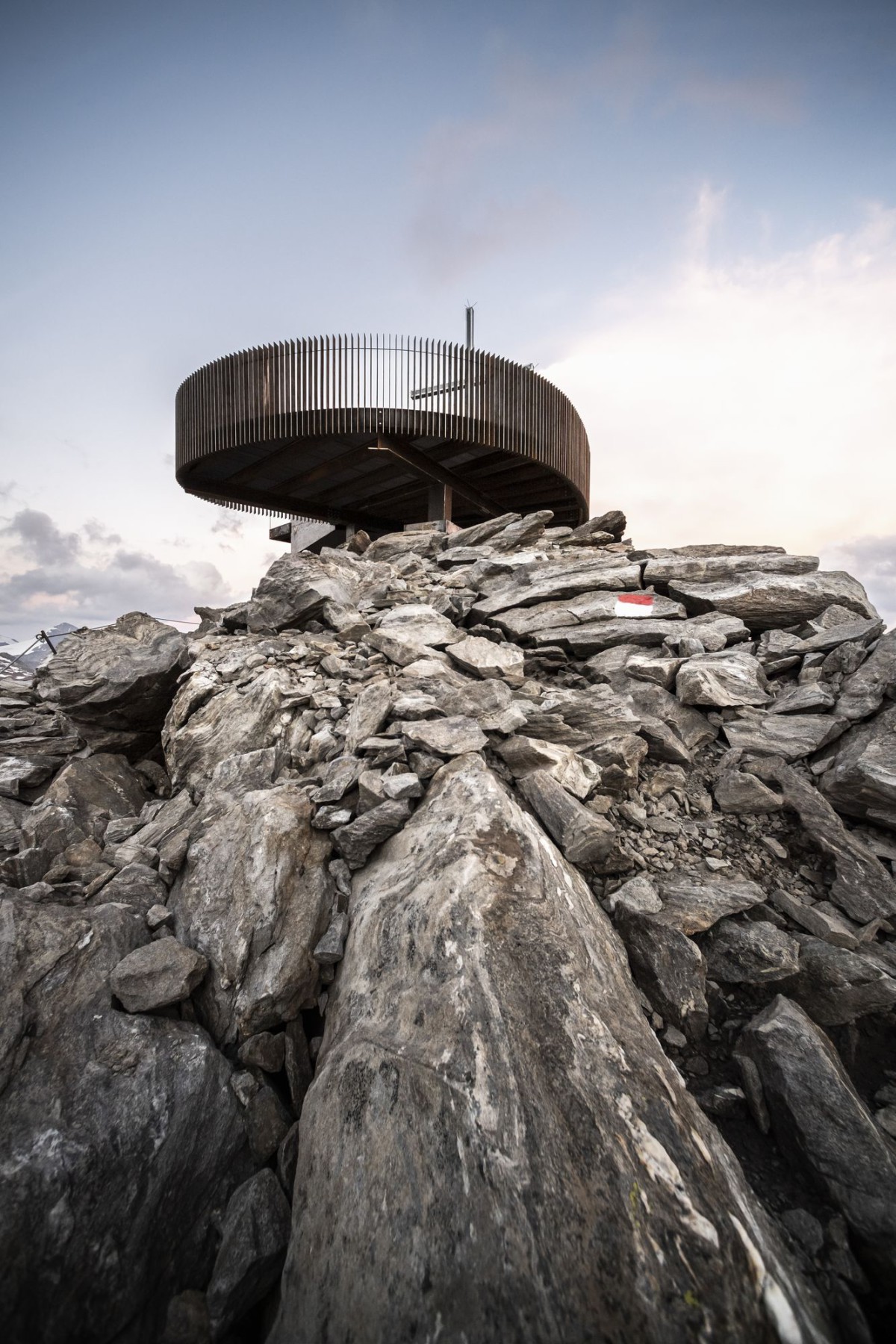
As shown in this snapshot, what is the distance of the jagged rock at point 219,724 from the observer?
209 inches

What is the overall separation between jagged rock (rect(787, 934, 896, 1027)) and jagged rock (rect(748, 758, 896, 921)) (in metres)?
0.45

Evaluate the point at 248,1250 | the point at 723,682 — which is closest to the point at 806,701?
the point at 723,682

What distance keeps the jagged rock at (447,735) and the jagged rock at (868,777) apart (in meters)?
2.89

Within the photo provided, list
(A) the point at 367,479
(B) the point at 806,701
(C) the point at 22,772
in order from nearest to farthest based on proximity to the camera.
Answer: (B) the point at 806,701 → (C) the point at 22,772 → (A) the point at 367,479

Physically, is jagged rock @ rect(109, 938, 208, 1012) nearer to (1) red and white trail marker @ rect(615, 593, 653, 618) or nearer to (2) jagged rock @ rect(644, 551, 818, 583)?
(1) red and white trail marker @ rect(615, 593, 653, 618)

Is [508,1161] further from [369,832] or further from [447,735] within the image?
[447,735]

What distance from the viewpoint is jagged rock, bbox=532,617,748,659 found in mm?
6566

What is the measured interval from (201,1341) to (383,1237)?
1064 millimetres

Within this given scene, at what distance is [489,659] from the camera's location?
6141mm

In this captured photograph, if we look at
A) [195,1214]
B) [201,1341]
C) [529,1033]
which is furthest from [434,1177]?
[195,1214]

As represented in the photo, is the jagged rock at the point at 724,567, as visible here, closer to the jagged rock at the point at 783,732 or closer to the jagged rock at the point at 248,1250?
the jagged rock at the point at 783,732

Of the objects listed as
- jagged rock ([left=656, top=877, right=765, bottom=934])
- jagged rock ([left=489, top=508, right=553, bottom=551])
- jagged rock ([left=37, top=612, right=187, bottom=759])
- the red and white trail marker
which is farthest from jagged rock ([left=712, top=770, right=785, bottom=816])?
jagged rock ([left=489, top=508, right=553, bottom=551])

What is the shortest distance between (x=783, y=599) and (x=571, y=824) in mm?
5228

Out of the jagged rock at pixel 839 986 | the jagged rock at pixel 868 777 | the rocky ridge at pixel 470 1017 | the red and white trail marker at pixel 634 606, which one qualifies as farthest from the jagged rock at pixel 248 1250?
the red and white trail marker at pixel 634 606
